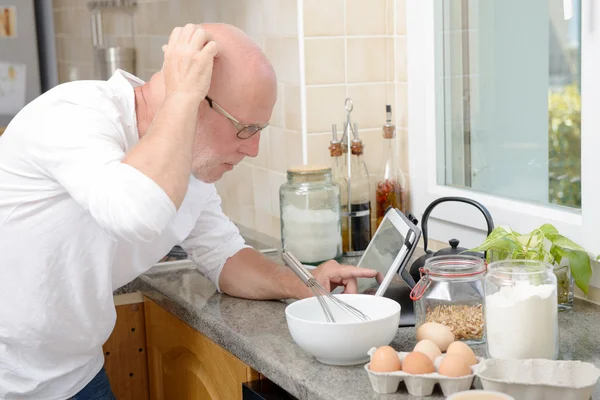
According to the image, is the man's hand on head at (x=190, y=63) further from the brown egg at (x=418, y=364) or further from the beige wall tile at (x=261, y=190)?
the beige wall tile at (x=261, y=190)

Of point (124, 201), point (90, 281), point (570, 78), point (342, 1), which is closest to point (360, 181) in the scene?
point (342, 1)

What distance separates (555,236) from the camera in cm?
157

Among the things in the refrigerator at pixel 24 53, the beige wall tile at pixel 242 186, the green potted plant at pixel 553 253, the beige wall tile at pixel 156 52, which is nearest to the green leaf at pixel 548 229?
the green potted plant at pixel 553 253

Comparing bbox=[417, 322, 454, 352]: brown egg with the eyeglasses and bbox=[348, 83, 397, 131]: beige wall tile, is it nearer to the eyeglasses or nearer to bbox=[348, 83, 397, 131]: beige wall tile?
the eyeglasses

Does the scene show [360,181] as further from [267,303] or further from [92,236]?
[92,236]

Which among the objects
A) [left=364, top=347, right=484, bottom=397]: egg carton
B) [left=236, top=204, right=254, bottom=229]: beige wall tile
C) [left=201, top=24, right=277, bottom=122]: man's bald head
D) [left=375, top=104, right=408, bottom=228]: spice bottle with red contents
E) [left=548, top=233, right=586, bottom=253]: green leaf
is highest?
[left=201, top=24, right=277, bottom=122]: man's bald head

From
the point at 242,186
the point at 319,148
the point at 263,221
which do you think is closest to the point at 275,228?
the point at 263,221

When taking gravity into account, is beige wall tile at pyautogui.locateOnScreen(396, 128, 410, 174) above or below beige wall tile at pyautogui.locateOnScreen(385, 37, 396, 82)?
below

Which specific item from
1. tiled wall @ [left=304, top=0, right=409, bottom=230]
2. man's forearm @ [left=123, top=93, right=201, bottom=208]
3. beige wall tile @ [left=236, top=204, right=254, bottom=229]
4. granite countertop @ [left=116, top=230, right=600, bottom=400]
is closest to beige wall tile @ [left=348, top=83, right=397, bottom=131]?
tiled wall @ [left=304, top=0, right=409, bottom=230]

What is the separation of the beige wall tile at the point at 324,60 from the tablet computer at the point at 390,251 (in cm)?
49

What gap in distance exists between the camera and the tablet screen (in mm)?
1719

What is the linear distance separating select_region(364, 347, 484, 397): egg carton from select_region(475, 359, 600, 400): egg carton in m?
0.03

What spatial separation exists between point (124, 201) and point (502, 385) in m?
0.57

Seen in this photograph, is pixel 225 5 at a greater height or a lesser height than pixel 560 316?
greater
